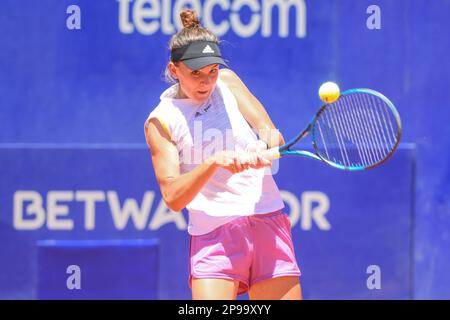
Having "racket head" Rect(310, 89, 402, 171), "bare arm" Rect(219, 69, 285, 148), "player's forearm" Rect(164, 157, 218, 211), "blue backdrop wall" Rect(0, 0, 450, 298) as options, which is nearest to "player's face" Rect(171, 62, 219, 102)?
"bare arm" Rect(219, 69, 285, 148)

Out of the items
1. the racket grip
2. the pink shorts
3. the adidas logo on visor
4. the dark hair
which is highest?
the dark hair

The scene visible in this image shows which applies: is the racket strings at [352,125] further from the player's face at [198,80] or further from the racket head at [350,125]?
the player's face at [198,80]

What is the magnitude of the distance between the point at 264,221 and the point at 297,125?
59.8 inches

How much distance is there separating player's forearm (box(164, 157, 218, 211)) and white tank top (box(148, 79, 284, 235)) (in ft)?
0.43

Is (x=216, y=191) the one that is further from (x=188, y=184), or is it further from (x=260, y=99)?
(x=260, y=99)

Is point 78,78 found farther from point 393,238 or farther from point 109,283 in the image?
point 393,238

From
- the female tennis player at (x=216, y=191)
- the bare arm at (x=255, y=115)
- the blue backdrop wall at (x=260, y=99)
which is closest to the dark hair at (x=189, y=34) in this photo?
the female tennis player at (x=216, y=191)

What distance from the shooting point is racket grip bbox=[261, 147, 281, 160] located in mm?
3135

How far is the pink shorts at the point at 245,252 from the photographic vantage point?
3.16 metres

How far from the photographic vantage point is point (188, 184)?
3061mm

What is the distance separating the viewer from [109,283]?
4.62 metres

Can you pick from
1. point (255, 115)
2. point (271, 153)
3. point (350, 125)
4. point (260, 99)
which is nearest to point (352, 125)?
point (350, 125)

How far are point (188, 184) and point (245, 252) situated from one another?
32 centimetres

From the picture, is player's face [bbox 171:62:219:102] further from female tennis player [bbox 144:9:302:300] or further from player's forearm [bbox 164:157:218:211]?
player's forearm [bbox 164:157:218:211]
